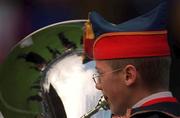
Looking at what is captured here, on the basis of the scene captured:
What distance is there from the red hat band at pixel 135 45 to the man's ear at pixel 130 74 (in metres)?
0.04

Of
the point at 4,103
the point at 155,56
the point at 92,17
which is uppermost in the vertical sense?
the point at 92,17

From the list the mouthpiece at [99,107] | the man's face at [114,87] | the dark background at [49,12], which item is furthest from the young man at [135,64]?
the dark background at [49,12]

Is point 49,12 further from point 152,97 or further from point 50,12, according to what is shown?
point 152,97

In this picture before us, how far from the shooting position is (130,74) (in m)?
1.94

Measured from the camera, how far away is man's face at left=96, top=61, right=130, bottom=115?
6.47ft

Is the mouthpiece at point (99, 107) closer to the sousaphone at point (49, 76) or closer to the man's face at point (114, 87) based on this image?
the sousaphone at point (49, 76)

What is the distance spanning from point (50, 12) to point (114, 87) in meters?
1.55

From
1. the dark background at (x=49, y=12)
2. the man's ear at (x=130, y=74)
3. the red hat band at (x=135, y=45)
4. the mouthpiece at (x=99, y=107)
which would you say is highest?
the dark background at (x=49, y=12)

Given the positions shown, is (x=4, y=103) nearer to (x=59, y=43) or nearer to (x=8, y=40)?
(x=59, y=43)

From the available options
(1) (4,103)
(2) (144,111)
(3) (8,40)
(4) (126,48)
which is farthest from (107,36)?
(3) (8,40)

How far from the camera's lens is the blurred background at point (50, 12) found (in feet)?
10.9

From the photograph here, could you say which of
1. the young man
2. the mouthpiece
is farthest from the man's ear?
the mouthpiece

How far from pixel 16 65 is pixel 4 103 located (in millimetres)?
164

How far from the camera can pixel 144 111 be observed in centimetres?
187
